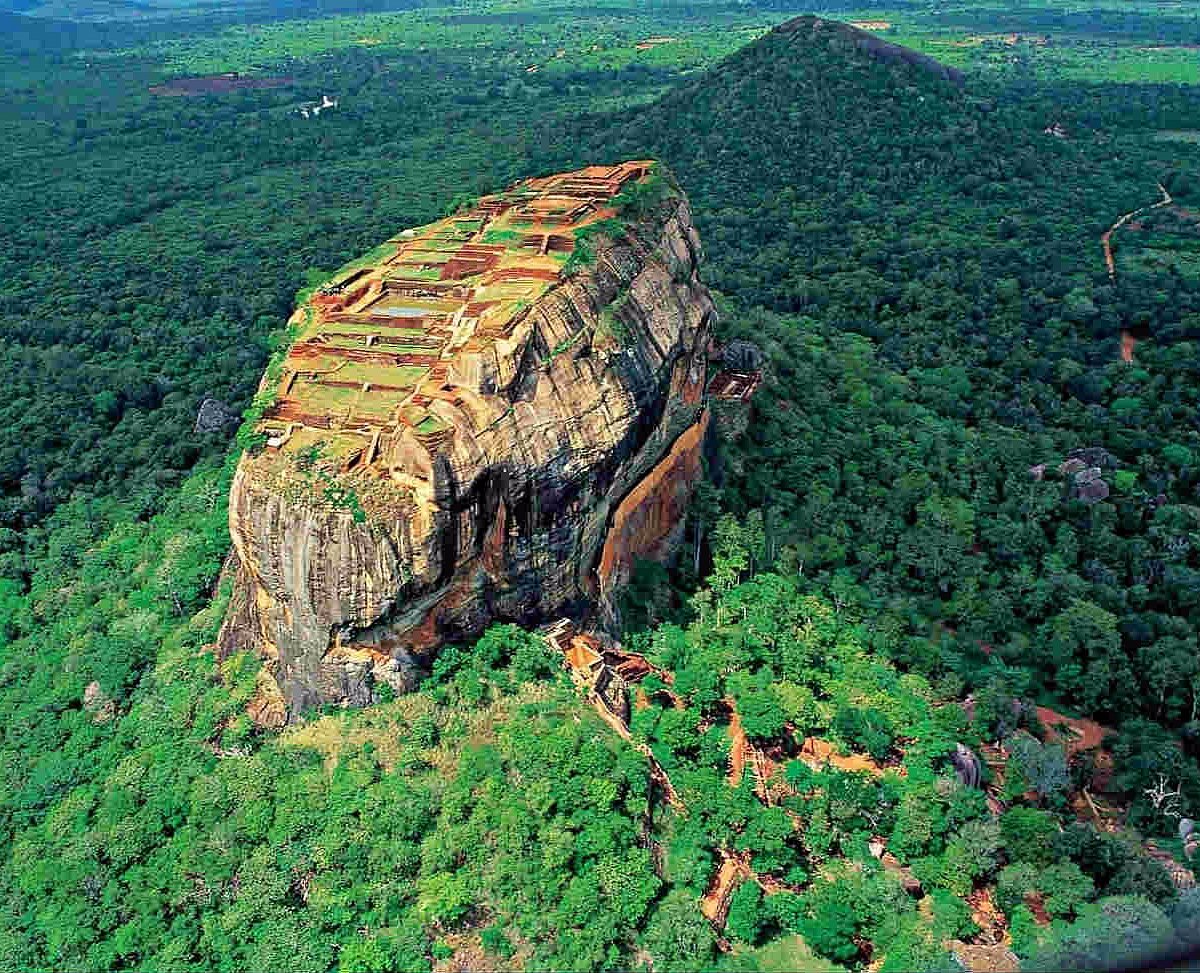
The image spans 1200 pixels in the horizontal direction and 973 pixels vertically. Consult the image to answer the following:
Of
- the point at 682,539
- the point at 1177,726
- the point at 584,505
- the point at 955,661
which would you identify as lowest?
the point at 1177,726

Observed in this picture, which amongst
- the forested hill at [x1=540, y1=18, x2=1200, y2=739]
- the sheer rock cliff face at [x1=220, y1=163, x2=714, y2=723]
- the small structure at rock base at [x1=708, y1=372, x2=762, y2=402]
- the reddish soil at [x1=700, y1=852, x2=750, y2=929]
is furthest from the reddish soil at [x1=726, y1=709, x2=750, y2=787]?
the small structure at rock base at [x1=708, y1=372, x2=762, y2=402]

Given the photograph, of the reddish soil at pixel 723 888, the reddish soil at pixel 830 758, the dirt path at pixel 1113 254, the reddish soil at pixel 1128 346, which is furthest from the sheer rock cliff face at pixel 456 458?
the dirt path at pixel 1113 254

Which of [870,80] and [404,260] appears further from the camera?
[870,80]

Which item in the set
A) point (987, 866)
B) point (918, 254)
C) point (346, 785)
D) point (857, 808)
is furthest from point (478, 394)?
point (918, 254)

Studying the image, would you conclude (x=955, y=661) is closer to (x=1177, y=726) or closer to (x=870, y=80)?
(x=1177, y=726)

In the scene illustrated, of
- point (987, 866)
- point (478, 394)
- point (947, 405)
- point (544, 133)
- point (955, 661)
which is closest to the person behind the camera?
point (987, 866)

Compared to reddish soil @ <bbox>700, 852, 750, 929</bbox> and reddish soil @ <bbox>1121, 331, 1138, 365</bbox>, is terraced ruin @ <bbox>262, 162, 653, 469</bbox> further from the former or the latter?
reddish soil @ <bbox>1121, 331, 1138, 365</bbox>
